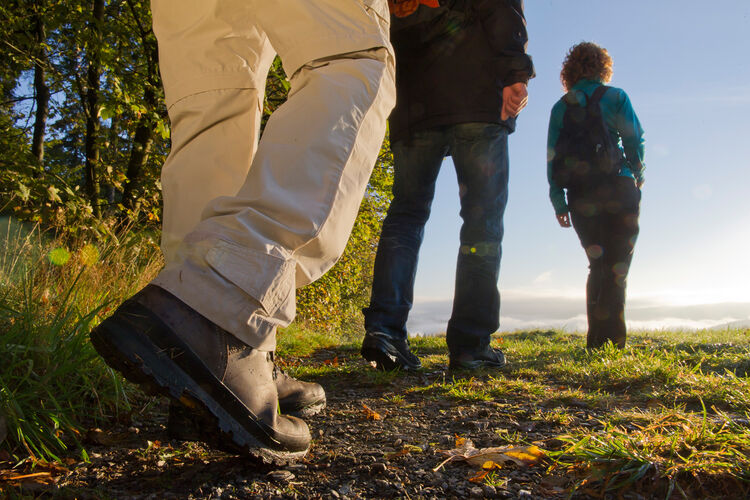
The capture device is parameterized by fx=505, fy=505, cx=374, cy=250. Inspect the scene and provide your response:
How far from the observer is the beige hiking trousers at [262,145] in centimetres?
123

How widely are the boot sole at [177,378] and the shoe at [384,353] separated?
1.71 meters

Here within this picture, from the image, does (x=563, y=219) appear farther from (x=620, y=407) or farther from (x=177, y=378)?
(x=177, y=378)

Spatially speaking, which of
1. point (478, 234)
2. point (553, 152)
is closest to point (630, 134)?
point (553, 152)

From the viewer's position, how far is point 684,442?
1.31 meters

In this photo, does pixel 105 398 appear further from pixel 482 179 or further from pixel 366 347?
pixel 482 179

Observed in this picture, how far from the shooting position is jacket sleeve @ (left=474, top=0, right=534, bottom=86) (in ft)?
9.96

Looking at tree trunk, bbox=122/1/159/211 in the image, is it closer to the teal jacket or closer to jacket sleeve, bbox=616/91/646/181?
the teal jacket

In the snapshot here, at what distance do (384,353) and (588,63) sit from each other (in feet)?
11.6

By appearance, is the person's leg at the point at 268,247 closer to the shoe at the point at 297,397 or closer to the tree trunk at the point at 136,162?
the shoe at the point at 297,397

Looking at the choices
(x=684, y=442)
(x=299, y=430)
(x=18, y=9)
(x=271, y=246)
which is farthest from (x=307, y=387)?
(x=18, y=9)

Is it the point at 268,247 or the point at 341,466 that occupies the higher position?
the point at 268,247

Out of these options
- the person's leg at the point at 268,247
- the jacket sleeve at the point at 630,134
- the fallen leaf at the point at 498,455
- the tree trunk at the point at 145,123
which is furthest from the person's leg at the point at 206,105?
the tree trunk at the point at 145,123

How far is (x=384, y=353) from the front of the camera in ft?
9.66

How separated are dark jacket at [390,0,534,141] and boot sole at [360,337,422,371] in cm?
136
